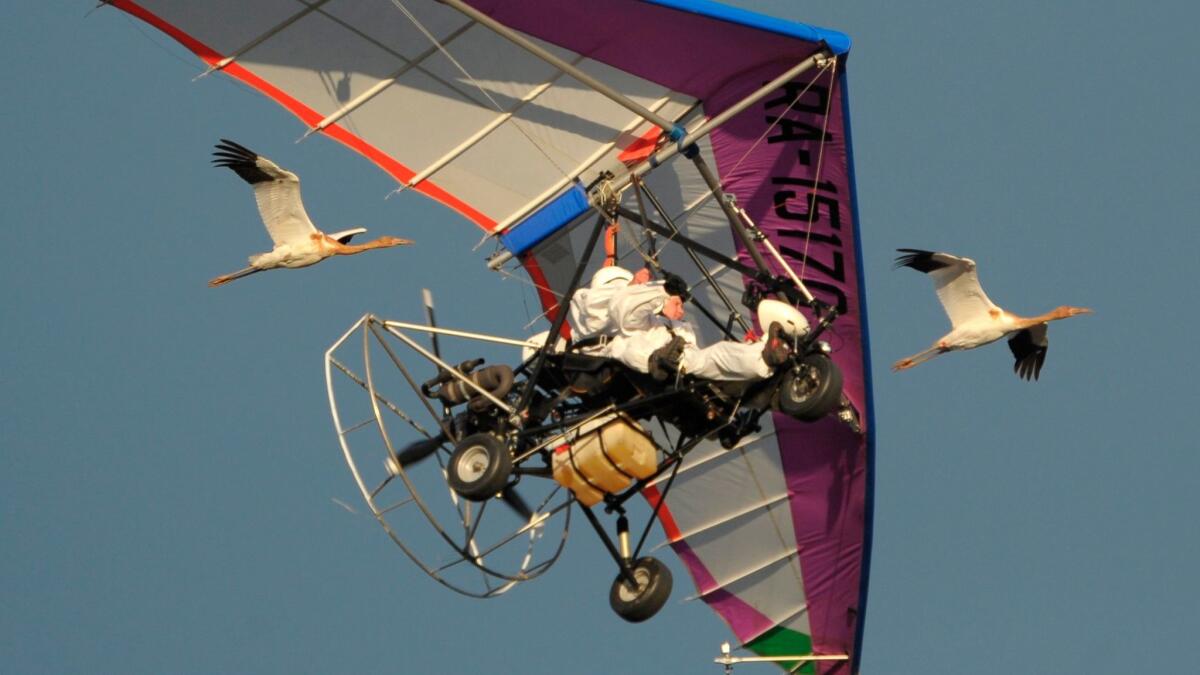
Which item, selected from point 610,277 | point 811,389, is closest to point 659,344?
point 610,277

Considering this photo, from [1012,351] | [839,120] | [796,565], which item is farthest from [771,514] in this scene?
[839,120]

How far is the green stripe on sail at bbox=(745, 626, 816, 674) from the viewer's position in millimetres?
39906

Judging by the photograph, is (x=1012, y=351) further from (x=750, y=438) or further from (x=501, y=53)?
(x=501, y=53)

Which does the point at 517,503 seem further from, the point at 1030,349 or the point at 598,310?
the point at 1030,349

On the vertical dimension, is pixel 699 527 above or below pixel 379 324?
below

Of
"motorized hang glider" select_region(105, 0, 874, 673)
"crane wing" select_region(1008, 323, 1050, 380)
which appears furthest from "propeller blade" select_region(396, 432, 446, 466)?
"crane wing" select_region(1008, 323, 1050, 380)

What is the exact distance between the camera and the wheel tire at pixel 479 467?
31438 mm

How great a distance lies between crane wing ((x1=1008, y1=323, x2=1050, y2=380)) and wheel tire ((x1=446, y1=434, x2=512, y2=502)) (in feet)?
27.8

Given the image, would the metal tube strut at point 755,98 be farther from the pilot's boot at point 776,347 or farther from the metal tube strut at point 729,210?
the pilot's boot at point 776,347

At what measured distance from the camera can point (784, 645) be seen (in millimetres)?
40062

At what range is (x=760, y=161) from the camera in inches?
1375

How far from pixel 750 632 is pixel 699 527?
1810mm

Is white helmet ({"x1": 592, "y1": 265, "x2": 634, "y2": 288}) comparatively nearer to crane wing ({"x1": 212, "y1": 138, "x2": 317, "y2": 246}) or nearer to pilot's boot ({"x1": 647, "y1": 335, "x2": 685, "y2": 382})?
pilot's boot ({"x1": 647, "y1": 335, "x2": 685, "y2": 382})

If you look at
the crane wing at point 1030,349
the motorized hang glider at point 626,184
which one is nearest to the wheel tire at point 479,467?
the motorized hang glider at point 626,184
